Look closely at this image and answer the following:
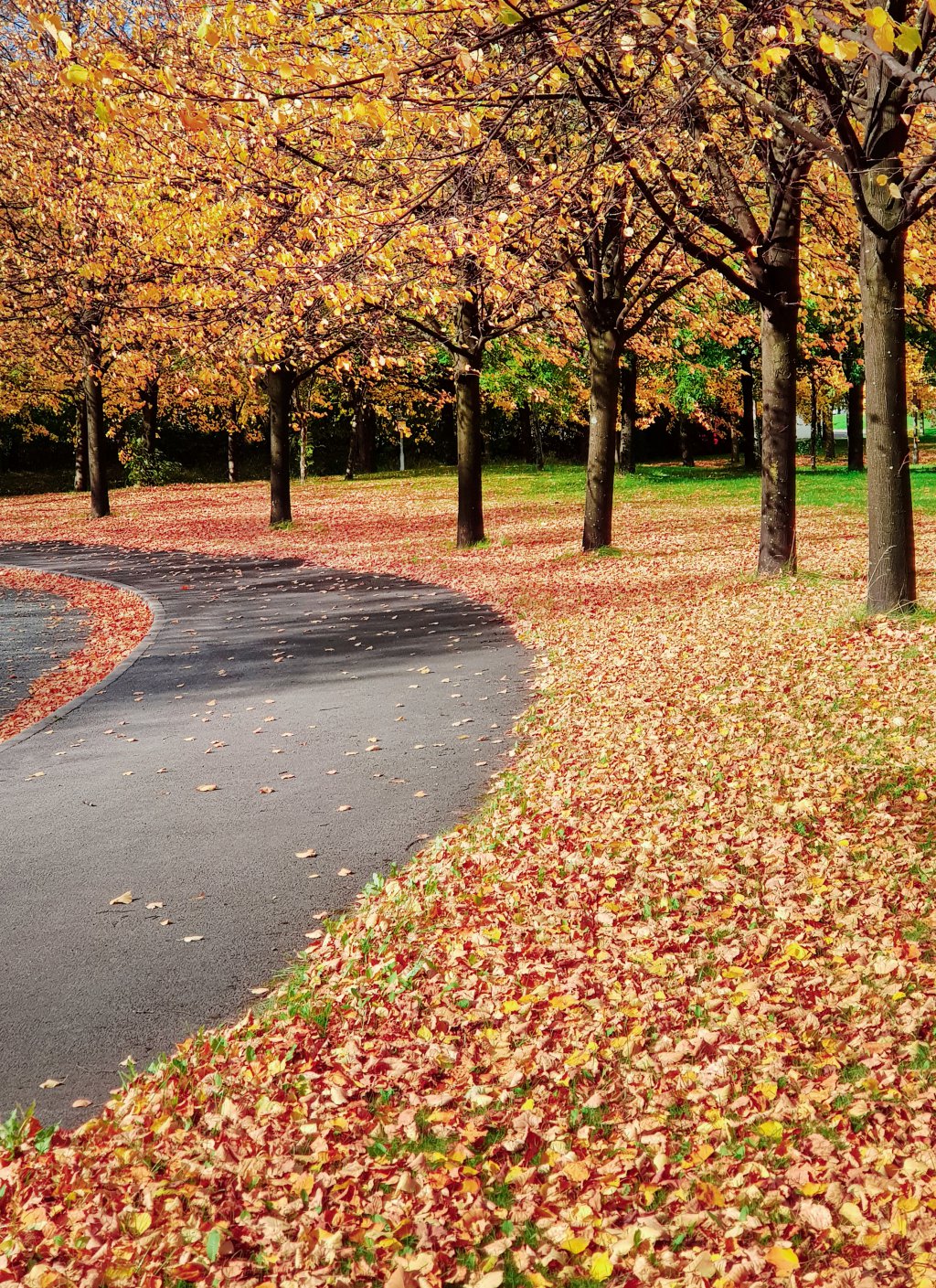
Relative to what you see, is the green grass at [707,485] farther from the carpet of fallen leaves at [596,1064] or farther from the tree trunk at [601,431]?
the carpet of fallen leaves at [596,1064]

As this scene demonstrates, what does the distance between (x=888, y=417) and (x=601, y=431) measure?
8254 millimetres

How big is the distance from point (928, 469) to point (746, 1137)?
106 ft

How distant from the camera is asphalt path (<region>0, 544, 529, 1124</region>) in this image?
493cm

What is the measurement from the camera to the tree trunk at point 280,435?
2541 cm

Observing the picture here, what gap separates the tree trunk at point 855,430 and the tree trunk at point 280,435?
59.0ft

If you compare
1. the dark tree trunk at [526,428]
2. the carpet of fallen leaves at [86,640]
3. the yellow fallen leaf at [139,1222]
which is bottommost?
the yellow fallen leaf at [139,1222]

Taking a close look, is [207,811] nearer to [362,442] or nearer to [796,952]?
[796,952]

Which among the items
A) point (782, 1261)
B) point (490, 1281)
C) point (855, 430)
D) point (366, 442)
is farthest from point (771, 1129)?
point (366, 442)

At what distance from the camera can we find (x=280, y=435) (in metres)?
26.1

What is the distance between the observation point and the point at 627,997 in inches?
186

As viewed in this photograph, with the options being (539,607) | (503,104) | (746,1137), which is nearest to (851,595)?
(539,607)

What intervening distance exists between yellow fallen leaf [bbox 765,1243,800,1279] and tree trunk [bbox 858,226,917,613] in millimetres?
7759

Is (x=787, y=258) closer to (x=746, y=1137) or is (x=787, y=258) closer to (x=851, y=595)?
(x=851, y=595)

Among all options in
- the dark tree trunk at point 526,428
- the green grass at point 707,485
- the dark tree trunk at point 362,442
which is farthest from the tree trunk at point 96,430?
the dark tree trunk at point 526,428
